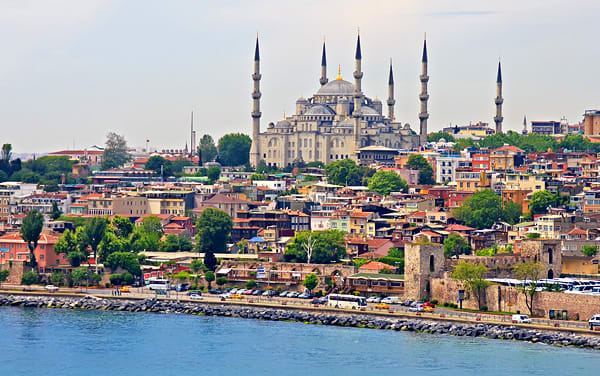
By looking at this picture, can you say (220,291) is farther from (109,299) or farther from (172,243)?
(172,243)

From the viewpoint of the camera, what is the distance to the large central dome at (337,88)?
80.5 metres

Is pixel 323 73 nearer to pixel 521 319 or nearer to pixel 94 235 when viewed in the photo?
pixel 94 235

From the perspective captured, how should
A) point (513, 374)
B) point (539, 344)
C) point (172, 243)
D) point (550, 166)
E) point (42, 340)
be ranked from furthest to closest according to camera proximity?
point (550, 166) → point (172, 243) → point (42, 340) → point (539, 344) → point (513, 374)

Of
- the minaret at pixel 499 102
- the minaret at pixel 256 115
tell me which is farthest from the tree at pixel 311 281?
the minaret at pixel 499 102

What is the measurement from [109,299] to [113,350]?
17.0 feet

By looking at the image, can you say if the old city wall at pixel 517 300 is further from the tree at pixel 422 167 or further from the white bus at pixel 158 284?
the tree at pixel 422 167

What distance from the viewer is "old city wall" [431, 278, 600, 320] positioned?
1307 inches

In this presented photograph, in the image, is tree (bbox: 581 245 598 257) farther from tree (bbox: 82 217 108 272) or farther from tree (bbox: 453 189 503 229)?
tree (bbox: 82 217 108 272)

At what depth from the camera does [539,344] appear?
31531mm

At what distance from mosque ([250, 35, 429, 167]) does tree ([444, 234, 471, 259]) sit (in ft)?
100

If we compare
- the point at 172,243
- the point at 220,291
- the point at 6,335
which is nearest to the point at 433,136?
the point at 172,243

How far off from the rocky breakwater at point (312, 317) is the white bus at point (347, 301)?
67 cm

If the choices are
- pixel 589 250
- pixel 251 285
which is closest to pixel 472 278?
pixel 251 285

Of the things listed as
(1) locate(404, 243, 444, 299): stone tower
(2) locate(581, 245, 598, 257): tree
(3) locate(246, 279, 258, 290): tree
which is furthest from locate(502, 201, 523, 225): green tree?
(1) locate(404, 243, 444, 299): stone tower
